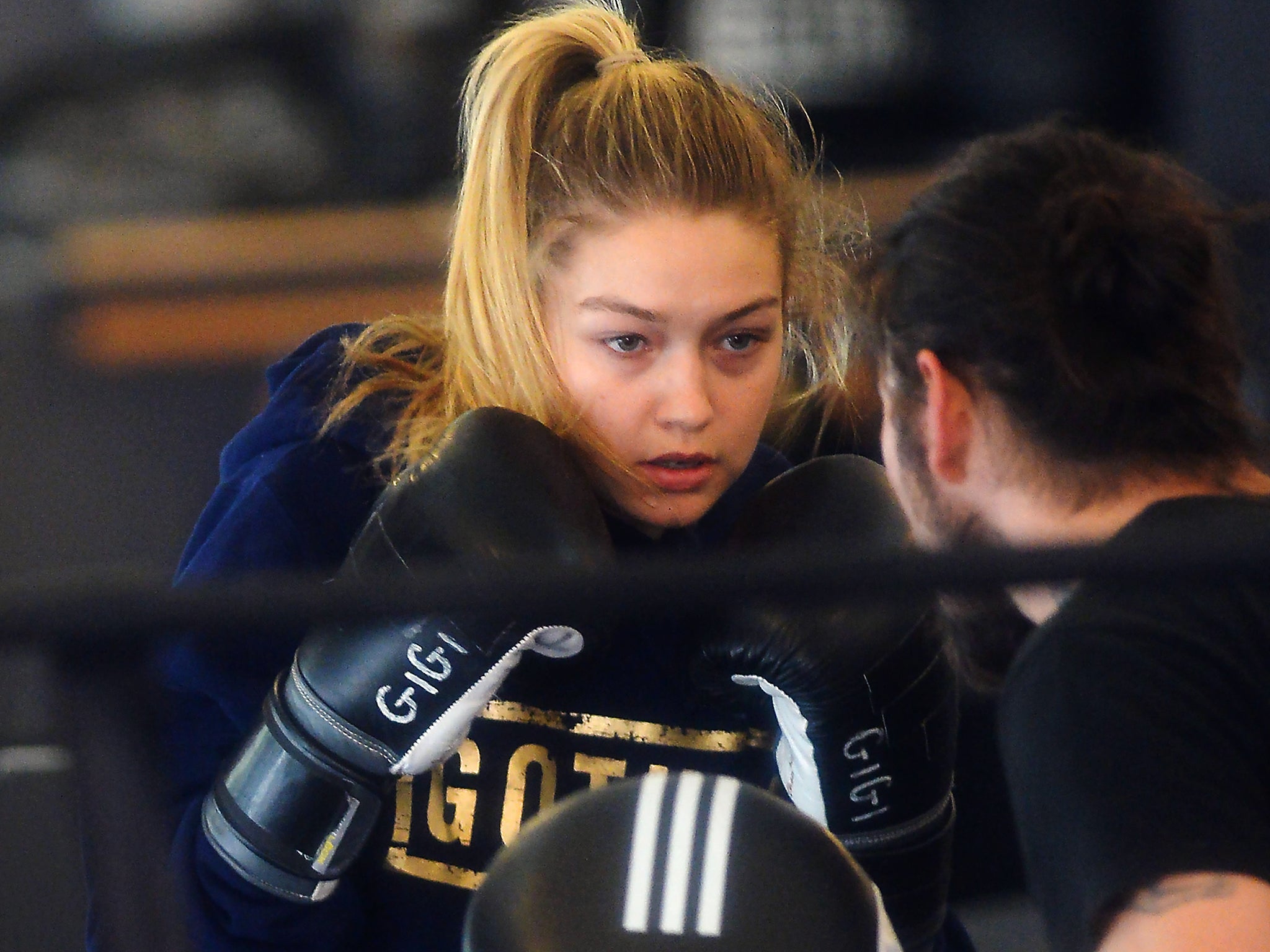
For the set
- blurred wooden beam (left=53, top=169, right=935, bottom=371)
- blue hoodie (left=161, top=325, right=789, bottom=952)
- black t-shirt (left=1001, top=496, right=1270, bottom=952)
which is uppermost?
black t-shirt (left=1001, top=496, right=1270, bottom=952)

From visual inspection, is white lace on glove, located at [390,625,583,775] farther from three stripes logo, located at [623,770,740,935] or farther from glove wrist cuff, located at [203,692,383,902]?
three stripes logo, located at [623,770,740,935]

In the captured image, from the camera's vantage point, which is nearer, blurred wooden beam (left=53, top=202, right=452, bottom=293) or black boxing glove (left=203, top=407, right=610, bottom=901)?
black boxing glove (left=203, top=407, right=610, bottom=901)

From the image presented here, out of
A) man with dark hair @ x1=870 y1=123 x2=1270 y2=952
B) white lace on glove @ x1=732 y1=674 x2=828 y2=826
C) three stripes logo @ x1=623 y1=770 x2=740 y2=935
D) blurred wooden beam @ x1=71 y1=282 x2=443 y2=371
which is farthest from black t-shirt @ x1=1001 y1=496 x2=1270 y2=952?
blurred wooden beam @ x1=71 y1=282 x2=443 y2=371

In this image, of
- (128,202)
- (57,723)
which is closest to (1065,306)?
(57,723)

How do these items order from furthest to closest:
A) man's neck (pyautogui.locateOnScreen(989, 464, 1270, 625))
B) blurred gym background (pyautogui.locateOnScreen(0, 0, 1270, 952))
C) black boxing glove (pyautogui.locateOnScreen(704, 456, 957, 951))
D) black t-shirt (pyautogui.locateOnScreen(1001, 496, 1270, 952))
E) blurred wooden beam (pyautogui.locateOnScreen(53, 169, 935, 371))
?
blurred wooden beam (pyautogui.locateOnScreen(53, 169, 935, 371)), blurred gym background (pyautogui.locateOnScreen(0, 0, 1270, 952)), black boxing glove (pyautogui.locateOnScreen(704, 456, 957, 951)), man's neck (pyautogui.locateOnScreen(989, 464, 1270, 625)), black t-shirt (pyautogui.locateOnScreen(1001, 496, 1270, 952))

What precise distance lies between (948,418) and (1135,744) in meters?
0.22

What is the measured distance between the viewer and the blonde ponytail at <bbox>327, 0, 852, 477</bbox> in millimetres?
920

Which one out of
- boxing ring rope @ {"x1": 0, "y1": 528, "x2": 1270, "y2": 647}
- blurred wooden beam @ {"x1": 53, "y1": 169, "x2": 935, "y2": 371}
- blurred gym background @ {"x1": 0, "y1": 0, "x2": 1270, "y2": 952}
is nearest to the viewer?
boxing ring rope @ {"x1": 0, "y1": 528, "x2": 1270, "y2": 647}

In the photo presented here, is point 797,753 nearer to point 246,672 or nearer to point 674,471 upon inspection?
point 674,471

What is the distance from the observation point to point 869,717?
0.85m

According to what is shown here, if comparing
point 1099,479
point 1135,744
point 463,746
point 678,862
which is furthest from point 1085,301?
point 463,746

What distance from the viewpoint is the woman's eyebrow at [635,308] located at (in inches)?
34.8

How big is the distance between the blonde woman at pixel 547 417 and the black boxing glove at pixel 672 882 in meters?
0.23

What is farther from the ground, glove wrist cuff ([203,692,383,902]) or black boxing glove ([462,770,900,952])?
black boxing glove ([462,770,900,952])
